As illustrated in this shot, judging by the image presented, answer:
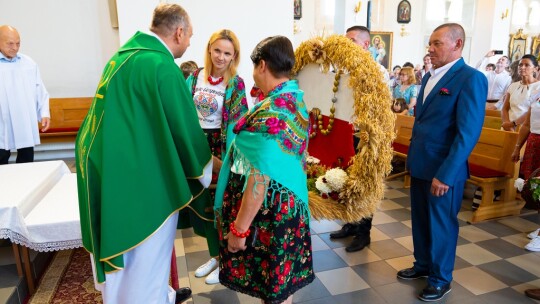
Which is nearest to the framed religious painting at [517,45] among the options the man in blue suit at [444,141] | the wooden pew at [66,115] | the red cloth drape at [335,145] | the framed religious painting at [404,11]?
the framed religious painting at [404,11]

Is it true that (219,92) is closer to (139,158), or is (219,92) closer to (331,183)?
(331,183)

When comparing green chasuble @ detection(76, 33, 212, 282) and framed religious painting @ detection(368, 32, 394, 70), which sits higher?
framed religious painting @ detection(368, 32, 394, 70)

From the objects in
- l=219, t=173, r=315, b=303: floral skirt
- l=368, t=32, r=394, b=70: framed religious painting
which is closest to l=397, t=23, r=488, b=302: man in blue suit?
l=219, t=173, r=315, b=303: floral skirt

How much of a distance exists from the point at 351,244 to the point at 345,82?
60.8 inches

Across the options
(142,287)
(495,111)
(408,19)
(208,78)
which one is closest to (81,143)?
(142,287)

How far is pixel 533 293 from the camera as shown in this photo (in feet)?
7.85

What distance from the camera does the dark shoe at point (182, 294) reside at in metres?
2.33

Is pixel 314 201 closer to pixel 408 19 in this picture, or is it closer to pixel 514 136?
pixel 514 136

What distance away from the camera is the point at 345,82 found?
2146 millimetres

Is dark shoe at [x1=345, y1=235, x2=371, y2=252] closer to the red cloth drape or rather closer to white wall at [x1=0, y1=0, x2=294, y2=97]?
the red cloth drape

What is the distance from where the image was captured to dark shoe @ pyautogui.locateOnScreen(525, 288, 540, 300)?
2.38 metres

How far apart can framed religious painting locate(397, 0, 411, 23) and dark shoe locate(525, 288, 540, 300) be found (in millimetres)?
11566

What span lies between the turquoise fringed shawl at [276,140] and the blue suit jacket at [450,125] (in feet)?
3.67

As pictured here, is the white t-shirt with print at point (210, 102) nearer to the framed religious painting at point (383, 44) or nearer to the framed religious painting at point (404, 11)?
the framed religious painting at point (383, 44)
